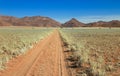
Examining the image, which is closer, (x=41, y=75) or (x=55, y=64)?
(x=41, y=75)

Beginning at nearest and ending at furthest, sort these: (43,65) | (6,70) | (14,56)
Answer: (6,70) → (43,65) → (14,56)

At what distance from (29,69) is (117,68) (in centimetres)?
453

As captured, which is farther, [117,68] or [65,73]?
[117,68]

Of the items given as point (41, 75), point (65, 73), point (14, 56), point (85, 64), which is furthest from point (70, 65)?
point (14, 56)

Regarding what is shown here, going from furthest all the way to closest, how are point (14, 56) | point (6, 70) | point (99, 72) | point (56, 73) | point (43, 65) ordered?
point (14, 56) < point (43, 65) < point (6, 70) < point (56, 73) < point (99, 72)

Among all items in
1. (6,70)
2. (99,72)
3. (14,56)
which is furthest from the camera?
(14,56)

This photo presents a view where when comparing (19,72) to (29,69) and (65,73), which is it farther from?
(65,73)

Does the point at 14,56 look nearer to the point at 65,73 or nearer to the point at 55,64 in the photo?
the point at 55,64

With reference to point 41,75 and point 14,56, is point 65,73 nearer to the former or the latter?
point 41,75

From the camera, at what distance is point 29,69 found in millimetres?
10969

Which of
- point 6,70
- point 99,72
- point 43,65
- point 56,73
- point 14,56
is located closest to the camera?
point 99,72

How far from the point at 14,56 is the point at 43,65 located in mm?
4042

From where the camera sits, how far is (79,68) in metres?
11.3

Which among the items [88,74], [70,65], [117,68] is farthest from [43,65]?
[117,68]
